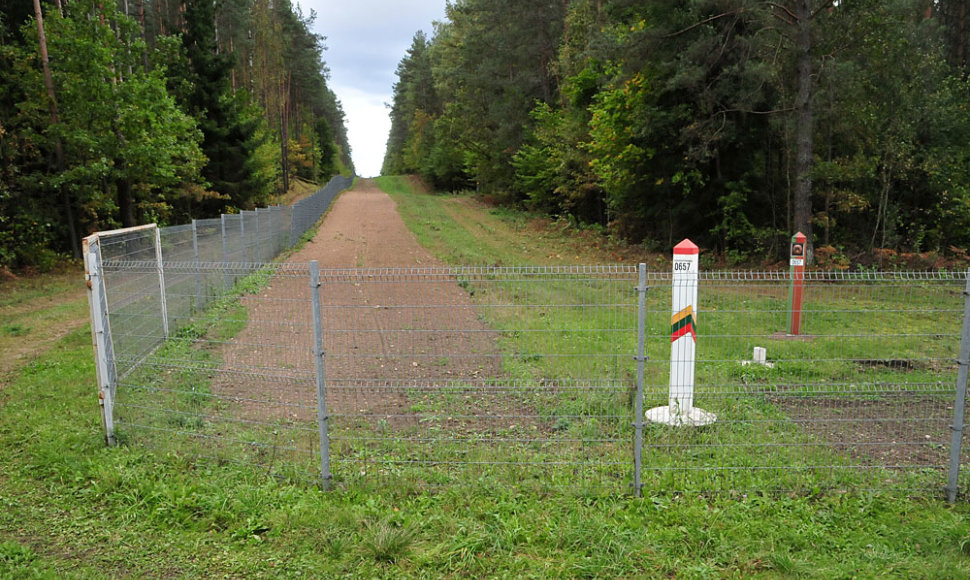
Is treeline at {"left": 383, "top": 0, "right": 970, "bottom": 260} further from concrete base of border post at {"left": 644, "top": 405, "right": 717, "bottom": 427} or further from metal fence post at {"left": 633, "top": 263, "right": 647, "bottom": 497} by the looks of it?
metal fence post at {"left": 633, "top": 263, "right": 647, "bottom": 497}

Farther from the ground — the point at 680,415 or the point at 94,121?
the point at 94,121

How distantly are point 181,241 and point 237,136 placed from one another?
19.3 meters

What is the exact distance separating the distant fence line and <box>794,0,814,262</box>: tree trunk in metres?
8.85

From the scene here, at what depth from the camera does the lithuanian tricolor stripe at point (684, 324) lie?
17.4 feet

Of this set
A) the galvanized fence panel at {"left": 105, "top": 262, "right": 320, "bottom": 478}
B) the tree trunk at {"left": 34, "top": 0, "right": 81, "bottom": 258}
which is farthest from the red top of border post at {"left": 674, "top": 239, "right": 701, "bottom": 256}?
the tree trunk at {"left": 34, "top": 0, "right": 81, "bottom": 258}

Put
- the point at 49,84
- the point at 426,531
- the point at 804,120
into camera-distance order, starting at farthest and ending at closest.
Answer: the point at 49,84 < the point at 804,120 < the point at 426,531

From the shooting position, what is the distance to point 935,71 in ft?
51.5

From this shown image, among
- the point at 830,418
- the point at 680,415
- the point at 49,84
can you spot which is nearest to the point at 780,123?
the point at 830,418

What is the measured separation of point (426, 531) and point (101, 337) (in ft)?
11.3

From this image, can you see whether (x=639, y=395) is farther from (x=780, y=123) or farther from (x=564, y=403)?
(x=780, y=123)

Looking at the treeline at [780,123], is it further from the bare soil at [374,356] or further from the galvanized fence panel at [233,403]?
the galvanized fence panel at [233,403]

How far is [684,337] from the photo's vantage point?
17.9 feet

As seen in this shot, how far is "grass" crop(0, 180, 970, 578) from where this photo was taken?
144 inches

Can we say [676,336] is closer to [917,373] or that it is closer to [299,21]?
[917,373]
